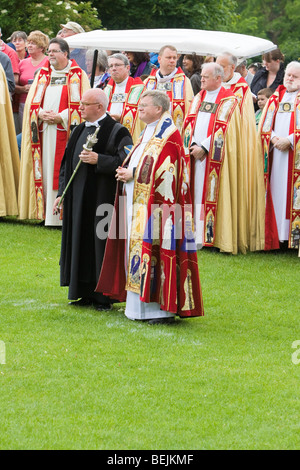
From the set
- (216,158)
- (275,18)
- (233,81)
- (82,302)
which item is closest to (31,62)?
(233,81)

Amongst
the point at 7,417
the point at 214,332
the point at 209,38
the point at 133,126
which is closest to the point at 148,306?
the point at 214,332

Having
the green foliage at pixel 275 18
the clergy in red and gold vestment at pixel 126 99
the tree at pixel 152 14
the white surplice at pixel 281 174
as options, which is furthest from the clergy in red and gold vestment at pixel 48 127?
the green foliage at pixel 275 18

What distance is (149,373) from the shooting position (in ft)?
25.5

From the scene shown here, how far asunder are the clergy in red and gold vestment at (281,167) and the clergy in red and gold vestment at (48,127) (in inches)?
100

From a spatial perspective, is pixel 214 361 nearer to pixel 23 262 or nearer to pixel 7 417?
pixel 7 417

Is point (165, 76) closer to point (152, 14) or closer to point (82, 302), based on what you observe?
point (82, 302)

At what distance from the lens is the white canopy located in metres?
14.2

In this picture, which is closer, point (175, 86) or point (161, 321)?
point (161, 321)

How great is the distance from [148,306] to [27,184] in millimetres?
Result: 5363

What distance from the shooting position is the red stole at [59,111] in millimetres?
13891

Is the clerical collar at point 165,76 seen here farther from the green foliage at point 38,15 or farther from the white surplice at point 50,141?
the green foliage at point 38,15

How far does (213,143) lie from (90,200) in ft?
11.3

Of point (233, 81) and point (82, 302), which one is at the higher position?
point (233, 81)

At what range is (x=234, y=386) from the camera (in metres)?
7.52
